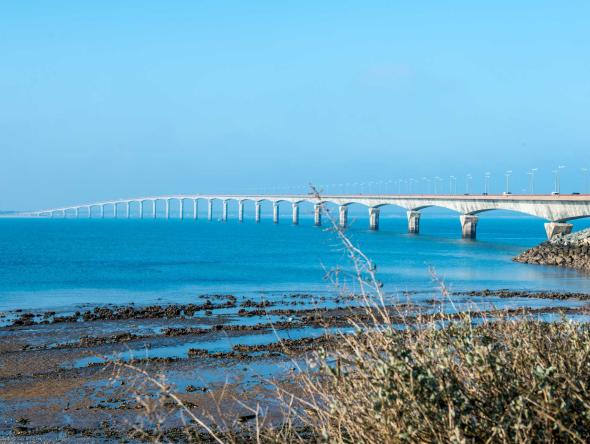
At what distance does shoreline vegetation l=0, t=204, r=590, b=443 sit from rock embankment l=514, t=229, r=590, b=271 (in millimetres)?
20354

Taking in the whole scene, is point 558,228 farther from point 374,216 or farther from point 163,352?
point 374,216

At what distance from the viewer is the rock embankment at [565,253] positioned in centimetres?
5609

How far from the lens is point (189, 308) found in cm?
3228

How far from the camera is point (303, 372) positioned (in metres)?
6.46

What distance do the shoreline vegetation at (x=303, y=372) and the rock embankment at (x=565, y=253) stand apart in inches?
801

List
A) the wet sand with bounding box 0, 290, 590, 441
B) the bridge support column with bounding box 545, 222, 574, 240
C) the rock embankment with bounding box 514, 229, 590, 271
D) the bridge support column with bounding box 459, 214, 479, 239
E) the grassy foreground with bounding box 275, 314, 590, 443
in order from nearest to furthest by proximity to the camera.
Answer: the grassy foreground with bounding box 275, 314, 590, 443 < the wet sand with bounding box 0, 290, 590, 441 < the rock embankment with bounding box 514, 229, 590, 271 < the bridge support column with bounding box 545, 222, 574, 240 < the bridge support column with bounding box 459, 214, 479, 239

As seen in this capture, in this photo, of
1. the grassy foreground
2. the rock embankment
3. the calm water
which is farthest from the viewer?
the rock embankment

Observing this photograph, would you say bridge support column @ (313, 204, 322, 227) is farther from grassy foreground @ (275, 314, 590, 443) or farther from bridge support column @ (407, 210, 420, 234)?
bridge support column @ (407, 210, 420, 234)

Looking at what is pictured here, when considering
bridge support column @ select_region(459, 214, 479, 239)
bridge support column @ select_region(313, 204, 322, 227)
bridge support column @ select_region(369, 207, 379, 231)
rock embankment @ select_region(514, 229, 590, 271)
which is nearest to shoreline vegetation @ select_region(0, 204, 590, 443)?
bridge support column @ select_region(313, 204, 322, 227)

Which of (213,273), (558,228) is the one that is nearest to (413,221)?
(558,228)

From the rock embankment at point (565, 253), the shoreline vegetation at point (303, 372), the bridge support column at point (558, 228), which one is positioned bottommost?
the rock embankment at point (565, 253)

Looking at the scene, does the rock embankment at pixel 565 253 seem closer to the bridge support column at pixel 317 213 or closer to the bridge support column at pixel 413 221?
Answer: the bridge support column at pixel 317 213

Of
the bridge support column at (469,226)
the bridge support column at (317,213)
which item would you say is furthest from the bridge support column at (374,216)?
the bridge support column at (469,226)

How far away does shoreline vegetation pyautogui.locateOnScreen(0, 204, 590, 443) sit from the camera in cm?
523
